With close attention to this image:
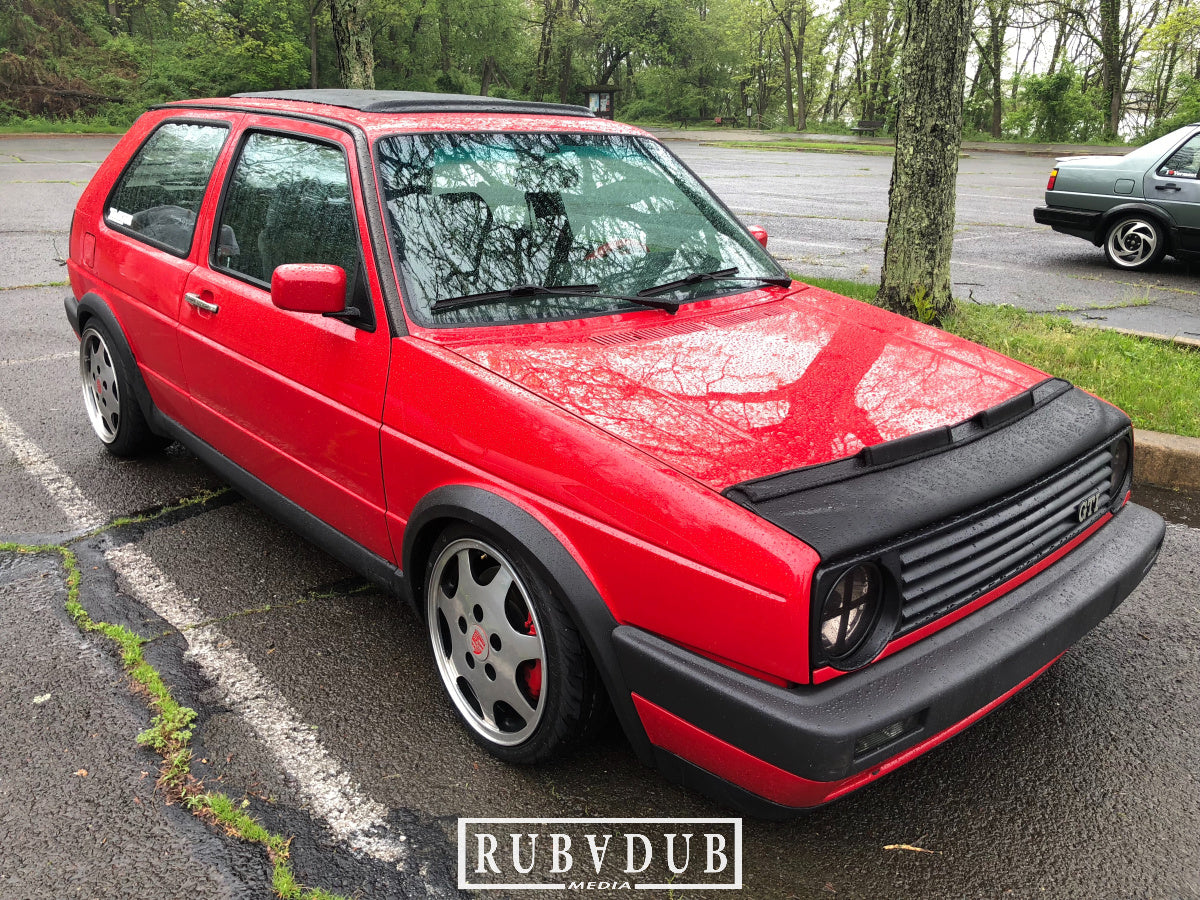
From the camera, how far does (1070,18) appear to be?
40.0 metres

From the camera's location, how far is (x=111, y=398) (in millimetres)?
4602

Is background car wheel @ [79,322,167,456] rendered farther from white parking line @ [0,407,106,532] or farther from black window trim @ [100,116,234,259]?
black window trim @ [100,116,234,259]

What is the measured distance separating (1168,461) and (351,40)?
9.48 metres

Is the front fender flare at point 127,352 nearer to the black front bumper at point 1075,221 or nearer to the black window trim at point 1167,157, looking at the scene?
the black front bumper at point 1075,221

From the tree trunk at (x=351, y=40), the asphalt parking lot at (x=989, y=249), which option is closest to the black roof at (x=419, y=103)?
the asphalt parking lot at (x=989, y=249)

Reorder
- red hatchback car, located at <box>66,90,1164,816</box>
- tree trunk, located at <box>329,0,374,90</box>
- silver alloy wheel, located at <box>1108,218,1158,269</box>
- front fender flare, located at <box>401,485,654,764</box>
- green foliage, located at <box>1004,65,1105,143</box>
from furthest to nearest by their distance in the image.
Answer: green foliage, located at <box>1004,65,1105,143</box> < tree trunk, located at <box>329,0,374,90</box> < silver alloy wheel, located at <box>1108,218,1158,269</box> < front fender flare, located at <box>401,485,654,764</box> < red hatchback car, located at <box>66,90,1164,816</box>

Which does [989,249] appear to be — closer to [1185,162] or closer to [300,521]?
[1185,162]

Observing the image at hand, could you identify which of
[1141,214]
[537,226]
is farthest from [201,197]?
[1141,214]

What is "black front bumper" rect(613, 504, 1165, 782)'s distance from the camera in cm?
194

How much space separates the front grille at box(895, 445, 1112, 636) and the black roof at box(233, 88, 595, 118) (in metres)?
2.00

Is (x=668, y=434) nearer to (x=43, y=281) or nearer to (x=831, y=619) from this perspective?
(x=831, y=619)

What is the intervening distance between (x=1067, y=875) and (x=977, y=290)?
691 centimetres

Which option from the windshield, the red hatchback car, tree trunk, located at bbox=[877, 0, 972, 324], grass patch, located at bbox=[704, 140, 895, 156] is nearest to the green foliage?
grass patch, located at bbox=[704, 140, 895, 156]

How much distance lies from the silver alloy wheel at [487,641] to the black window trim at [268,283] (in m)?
0.76
